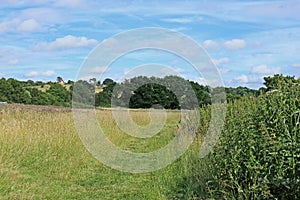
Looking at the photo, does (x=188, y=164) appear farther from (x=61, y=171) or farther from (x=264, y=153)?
(x=264, y=153)

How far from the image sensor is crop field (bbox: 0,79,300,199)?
495 centimetres

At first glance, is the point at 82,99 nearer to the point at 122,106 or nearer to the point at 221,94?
the point at 122,106

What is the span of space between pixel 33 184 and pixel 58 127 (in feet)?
Answer: 16.1

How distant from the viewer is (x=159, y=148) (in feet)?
38.5

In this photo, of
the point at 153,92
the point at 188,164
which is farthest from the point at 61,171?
the point at 153,92

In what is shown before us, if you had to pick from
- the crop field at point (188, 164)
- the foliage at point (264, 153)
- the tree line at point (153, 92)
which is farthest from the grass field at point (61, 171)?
the tree line at point (153, 92)

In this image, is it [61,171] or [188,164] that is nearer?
[188,164]

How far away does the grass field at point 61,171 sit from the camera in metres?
7.07

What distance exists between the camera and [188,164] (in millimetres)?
7855

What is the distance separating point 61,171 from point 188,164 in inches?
111

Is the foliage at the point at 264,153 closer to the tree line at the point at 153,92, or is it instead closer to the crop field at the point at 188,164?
the crop field at the point at 188,164

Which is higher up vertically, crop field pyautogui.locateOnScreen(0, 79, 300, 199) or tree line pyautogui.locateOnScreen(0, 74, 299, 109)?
tree line pyautogui.locateOnScreen(0, 74, 299, 109)

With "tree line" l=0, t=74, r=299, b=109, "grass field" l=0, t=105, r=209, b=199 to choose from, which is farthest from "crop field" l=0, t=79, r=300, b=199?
"tree line" l=0, t=74, r=299, b=109

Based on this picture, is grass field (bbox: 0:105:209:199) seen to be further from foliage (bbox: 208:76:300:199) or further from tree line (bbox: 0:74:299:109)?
tree line (bbox: 0:74:299:109)
